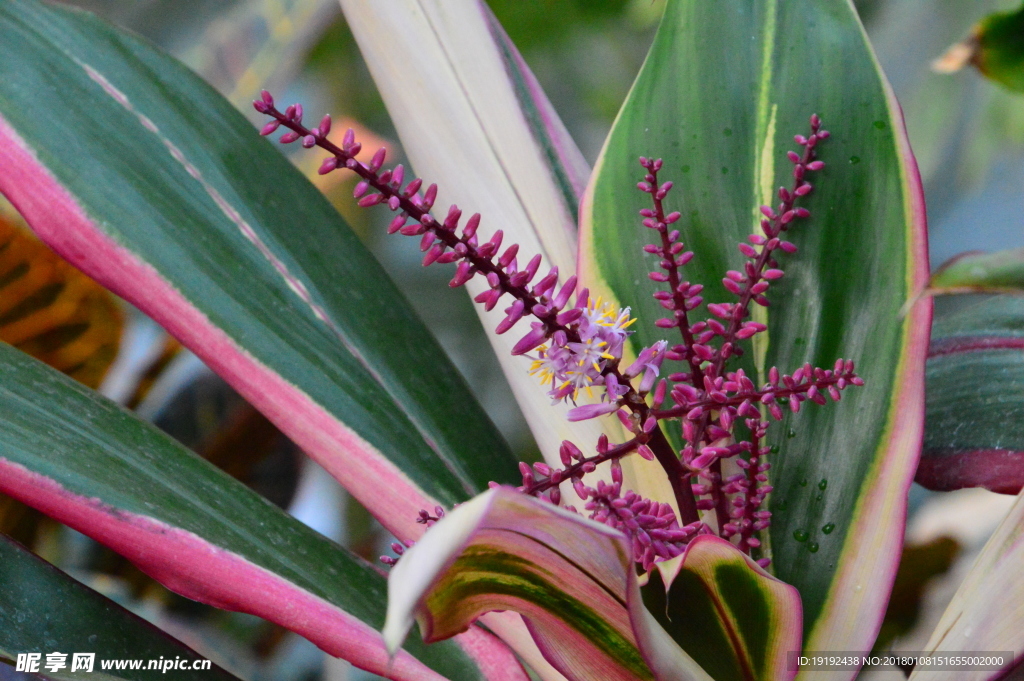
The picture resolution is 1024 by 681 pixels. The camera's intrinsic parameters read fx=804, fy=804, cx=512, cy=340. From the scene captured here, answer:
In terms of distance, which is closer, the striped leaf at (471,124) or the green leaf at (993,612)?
the green leaf at (993,612)

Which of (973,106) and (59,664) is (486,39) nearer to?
(59,664)

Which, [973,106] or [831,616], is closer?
[831,616]

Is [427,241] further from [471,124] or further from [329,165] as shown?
[471,124]

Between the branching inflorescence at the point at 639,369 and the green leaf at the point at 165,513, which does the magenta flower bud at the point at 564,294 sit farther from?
the green leaf at the point at 165,513

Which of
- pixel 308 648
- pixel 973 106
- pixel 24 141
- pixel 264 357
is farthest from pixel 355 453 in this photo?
pixel 973 106

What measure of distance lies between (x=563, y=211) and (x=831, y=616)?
20 cm

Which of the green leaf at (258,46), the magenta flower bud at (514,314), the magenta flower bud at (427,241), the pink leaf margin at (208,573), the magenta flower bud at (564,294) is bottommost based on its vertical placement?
the pink leaf margin at (208,573)

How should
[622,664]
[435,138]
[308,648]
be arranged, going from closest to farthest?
[622,664]
[435,138]
[308,648]

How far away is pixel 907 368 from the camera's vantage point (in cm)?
27

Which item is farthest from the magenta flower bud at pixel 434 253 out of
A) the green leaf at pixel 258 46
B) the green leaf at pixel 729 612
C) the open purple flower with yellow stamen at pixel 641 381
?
the green leaf at pixel 258 46

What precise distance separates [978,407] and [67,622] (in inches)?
14.5

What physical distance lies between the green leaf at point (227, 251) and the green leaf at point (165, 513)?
4 centimetres

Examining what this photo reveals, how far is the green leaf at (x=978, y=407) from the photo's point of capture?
32 cm

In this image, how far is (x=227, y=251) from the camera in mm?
324
